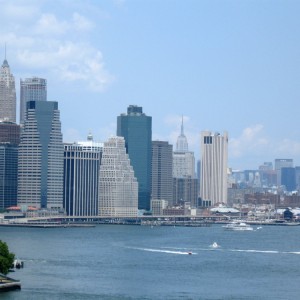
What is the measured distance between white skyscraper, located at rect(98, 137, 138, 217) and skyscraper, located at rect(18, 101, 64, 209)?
11680mm

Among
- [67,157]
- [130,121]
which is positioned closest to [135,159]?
[130,121]

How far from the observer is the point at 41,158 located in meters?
165

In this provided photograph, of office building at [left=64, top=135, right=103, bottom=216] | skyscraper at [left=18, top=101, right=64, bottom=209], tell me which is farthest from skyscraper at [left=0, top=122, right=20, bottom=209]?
office building at [left=64, top=135, right=103, bottom=216]

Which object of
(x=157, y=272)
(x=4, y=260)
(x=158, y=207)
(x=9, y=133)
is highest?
(x=9, y=133)

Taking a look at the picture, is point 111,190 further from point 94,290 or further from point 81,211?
point 94,290

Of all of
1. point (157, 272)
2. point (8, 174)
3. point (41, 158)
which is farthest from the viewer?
point (8, 174)

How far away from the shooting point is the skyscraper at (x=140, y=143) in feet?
624

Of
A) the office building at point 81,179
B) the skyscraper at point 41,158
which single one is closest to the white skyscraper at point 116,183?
the office building at point 81,179

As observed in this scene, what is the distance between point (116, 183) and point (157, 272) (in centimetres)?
11795

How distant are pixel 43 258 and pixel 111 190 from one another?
4191 inches

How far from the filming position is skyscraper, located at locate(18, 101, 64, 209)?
162375 millimetres

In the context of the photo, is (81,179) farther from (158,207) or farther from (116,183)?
(158,207)

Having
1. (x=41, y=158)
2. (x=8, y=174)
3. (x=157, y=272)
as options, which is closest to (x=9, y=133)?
(x=8, y=174)

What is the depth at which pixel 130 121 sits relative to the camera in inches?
7500
